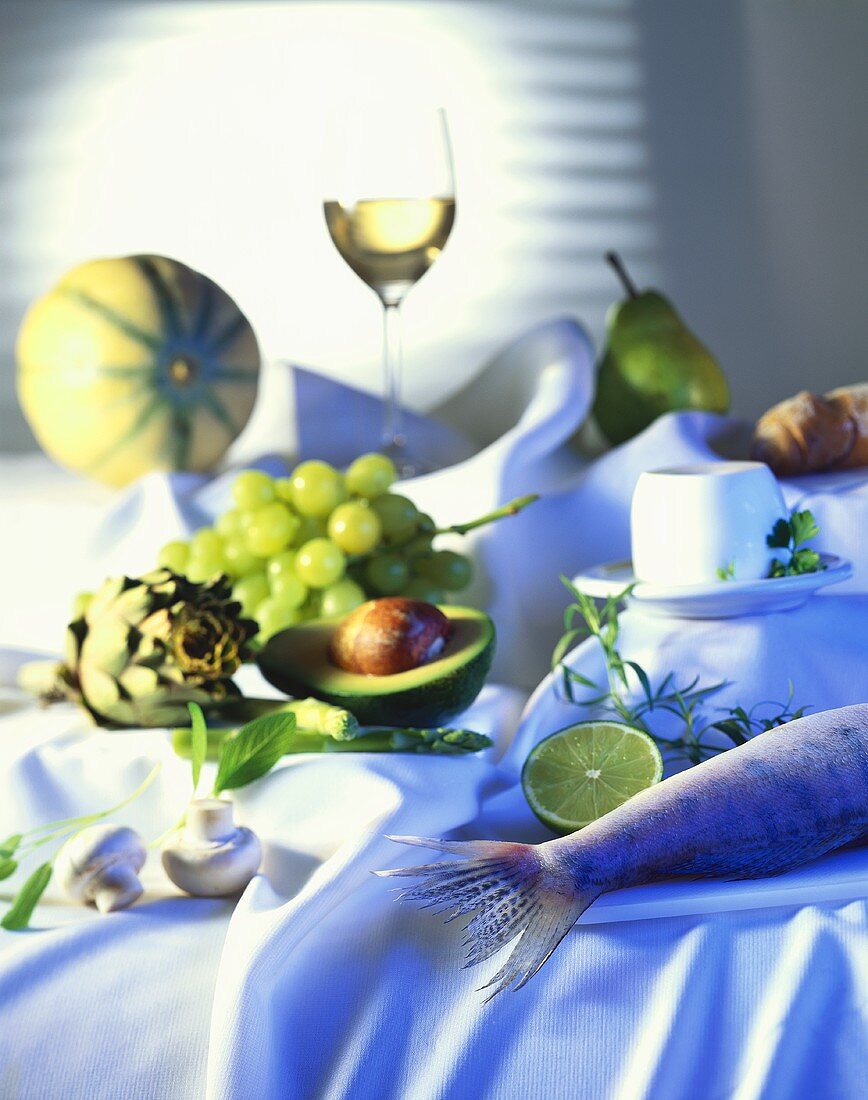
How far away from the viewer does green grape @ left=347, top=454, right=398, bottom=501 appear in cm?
107

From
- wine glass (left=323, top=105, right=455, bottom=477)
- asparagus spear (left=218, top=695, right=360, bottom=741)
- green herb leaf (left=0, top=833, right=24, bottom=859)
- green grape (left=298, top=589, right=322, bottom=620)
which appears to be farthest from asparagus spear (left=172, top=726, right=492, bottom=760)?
wine glass (left=323, top=105, right=455, bottom=477)

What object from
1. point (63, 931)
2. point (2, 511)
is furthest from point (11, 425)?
point (63, 931)

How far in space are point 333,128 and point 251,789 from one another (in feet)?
2.25

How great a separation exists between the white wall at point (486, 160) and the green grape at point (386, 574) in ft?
3.08

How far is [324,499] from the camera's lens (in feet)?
3.48

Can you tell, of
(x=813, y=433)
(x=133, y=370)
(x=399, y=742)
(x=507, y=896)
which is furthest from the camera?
(x=133, y=370)

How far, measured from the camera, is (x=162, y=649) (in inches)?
34.2

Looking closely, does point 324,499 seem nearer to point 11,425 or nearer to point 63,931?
point 63,931

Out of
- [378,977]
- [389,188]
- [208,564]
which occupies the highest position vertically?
[389,188]

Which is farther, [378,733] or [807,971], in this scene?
[378,733]

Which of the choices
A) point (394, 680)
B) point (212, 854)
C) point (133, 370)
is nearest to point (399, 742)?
point (394, 680)

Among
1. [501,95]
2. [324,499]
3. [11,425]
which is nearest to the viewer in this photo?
[324,499]

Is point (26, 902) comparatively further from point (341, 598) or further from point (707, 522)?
point (707, 522)

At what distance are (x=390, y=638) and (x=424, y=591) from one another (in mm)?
186
